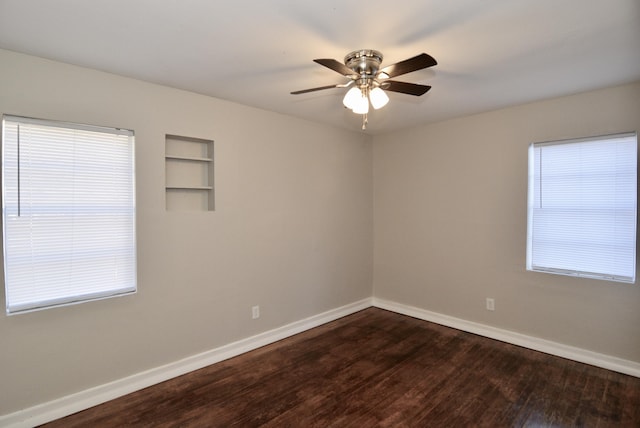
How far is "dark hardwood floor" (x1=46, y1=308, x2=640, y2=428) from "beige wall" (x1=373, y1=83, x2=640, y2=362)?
1.28ft

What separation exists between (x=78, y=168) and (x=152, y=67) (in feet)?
2.91

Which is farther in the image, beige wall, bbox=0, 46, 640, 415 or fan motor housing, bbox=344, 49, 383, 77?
beige wall, bbox=0, 46, 640, 415

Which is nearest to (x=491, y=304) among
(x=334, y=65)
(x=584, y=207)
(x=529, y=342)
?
(x=529, y=342)

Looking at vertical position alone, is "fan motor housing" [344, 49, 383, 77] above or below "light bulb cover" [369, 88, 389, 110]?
above

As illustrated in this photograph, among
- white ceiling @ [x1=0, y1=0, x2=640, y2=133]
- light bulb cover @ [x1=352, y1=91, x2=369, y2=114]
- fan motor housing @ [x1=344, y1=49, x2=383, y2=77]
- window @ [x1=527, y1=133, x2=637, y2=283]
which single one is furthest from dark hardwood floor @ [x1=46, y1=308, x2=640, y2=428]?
white ceiling @ [x1=0, y1=0, x2=640, y2=133]

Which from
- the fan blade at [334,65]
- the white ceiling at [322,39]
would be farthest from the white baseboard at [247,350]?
the fan blade at [334,65]

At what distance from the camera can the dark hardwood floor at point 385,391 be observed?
219cm

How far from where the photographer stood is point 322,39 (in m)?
1.92

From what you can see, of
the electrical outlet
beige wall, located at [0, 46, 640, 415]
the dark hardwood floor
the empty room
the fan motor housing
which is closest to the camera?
the empty room

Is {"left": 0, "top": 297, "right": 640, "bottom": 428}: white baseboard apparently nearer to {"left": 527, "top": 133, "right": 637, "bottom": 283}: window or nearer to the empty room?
the empty room

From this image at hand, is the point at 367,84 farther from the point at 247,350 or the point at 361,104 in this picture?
the point at 247,350

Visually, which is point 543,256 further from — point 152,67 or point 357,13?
point 152,67

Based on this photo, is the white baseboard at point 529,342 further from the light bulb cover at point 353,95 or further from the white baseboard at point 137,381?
the light bulb cover at point 353,95

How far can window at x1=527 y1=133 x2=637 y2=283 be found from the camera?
9.02 ft
